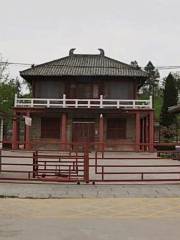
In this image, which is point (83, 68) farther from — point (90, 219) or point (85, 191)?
point (90, 219)

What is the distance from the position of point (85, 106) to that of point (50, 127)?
3.86 m

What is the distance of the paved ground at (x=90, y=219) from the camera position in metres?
6.93

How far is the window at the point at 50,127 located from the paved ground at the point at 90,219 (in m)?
27.5

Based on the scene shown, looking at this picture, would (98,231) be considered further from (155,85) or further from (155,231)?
(155,85)

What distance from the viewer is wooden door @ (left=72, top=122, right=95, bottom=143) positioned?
37694 millimetres

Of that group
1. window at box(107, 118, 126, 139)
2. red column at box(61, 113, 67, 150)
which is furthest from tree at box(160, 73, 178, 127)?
red column at box(61, 113, 67, 150)

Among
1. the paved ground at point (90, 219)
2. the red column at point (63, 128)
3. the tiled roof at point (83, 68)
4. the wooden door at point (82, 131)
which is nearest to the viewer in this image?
the paved ground at point (90, 219)

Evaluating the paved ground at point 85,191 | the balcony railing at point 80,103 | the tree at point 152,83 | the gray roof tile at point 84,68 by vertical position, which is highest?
the tree at point 152,83

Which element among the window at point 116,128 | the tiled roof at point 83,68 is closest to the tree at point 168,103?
the tiled roof at point 83,68

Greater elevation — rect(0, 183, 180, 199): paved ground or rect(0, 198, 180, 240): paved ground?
rect(0, 183, 180, 199): paved ground

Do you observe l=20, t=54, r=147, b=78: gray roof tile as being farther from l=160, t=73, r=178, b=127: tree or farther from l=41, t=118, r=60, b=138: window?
l=160, t=73, r=178, b=127: tree

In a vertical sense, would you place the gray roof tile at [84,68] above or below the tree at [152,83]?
below

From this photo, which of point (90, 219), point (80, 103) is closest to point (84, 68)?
point (80, 103)

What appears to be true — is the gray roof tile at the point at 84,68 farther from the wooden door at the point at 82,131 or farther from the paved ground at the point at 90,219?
the paved ground at the point at 90,219
